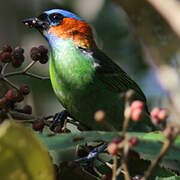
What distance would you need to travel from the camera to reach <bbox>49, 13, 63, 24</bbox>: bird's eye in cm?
390

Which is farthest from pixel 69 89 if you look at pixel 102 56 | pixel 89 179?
pixel 89 179

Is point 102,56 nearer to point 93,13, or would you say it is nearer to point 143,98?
point 143,98

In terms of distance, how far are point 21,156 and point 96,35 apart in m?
4.77

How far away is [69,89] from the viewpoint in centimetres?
338

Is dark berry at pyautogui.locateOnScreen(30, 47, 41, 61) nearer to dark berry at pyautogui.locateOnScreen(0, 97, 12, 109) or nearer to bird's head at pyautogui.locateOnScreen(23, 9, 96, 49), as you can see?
dark berry at pyautogui.locateOnScreen(0, 97, 12, 109)

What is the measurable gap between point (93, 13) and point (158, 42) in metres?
2.85

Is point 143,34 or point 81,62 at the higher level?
point 143,34

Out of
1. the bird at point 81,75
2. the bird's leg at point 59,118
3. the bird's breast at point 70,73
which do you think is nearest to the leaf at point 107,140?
the bird's leg at point 59,118

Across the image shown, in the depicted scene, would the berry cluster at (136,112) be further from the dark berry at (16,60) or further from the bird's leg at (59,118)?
the dark berry at (16,60)

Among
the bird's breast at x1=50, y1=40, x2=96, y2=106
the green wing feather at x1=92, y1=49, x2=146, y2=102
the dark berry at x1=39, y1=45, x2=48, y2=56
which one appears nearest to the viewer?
the dark berry at x1=39, y1=45, x2=48, y2=56

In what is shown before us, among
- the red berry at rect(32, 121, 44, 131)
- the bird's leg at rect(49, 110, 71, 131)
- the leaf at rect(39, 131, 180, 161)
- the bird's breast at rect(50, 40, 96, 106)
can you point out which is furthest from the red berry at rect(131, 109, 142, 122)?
the bird's breast at rect(50, 40, 96, 106)

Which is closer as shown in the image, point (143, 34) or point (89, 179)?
point (89, 179)

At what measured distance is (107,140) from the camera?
1.76m

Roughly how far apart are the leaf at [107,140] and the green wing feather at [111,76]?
1737 mm
